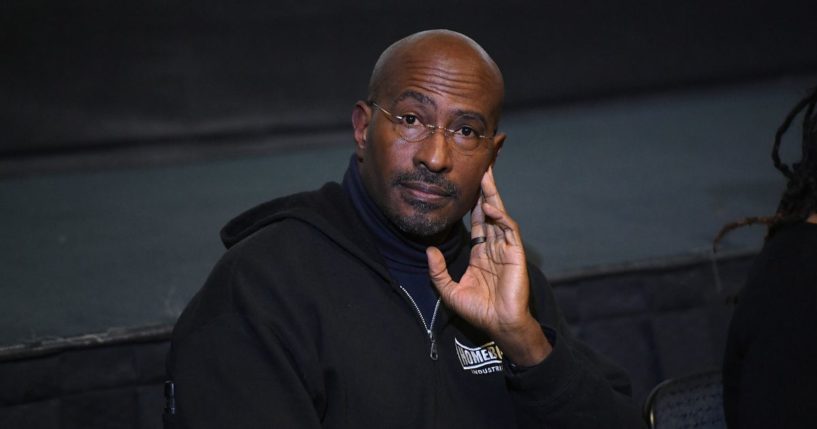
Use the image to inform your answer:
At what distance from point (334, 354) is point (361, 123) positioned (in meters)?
0.46

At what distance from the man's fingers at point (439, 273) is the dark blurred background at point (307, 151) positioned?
2.54ft

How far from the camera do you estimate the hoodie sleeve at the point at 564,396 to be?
62.1 inches

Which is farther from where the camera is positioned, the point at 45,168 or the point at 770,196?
the point at 45,168

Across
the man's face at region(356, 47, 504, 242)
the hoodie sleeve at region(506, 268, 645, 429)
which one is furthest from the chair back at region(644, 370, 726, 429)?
the man's face at region(356, 47, 504, 242)

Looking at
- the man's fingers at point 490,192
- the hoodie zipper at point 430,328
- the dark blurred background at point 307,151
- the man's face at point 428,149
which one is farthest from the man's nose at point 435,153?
the dark blurred background at point 307,151

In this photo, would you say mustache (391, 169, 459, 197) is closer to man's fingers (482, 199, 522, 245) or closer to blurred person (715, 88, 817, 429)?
man's fingers (482, 199, 522, 245)

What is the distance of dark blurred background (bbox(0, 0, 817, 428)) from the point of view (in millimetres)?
2373

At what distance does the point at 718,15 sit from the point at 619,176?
4.05 ft

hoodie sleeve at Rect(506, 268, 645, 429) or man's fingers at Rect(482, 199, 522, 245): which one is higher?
man's fingers at Rect(482, 199, 522, 245)

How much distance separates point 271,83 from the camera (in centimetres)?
381

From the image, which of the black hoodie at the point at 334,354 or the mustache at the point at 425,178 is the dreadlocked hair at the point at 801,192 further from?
the mustache at the point at 425,178

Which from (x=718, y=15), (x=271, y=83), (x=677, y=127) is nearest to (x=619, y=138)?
(x=677, y=127)

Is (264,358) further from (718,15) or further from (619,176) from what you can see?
(718,15)

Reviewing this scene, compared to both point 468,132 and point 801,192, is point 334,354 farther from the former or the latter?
point 801,192
